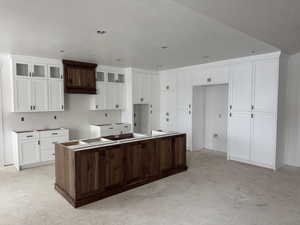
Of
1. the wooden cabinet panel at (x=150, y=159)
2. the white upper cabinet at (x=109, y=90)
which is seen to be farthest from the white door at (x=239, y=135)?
the white upper cabinet at (x=109, y=90)

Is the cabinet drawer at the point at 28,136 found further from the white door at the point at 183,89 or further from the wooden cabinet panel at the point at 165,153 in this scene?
the white door at the point at 183,89

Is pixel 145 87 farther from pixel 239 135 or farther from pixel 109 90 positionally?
pixel 239 135

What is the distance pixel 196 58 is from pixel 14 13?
12.6ft

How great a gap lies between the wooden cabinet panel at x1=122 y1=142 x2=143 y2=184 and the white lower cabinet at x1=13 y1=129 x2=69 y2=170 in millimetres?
2472

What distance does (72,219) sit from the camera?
2.69 meters

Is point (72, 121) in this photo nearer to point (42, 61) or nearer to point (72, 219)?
point (42, 61)

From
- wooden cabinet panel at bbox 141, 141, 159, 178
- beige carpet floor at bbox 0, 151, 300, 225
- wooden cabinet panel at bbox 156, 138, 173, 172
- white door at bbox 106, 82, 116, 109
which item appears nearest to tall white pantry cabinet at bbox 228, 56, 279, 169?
beige carpet floor at bbox 0, 151, 300, 225

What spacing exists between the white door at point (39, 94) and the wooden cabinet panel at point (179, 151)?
3.31 metres

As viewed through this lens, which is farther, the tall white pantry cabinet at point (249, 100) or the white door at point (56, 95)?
the white door at point (56, 95)

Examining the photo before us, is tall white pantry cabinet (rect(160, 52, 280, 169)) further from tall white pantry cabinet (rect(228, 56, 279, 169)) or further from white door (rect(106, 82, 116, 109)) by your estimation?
white door (rect(106, 82, 116, 109))

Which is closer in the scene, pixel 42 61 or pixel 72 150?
pixel 72 150

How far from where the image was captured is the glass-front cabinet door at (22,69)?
4793 mm

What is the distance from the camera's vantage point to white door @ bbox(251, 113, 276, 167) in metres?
4.65

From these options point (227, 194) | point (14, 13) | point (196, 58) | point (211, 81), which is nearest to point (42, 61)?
point (14, 13)
